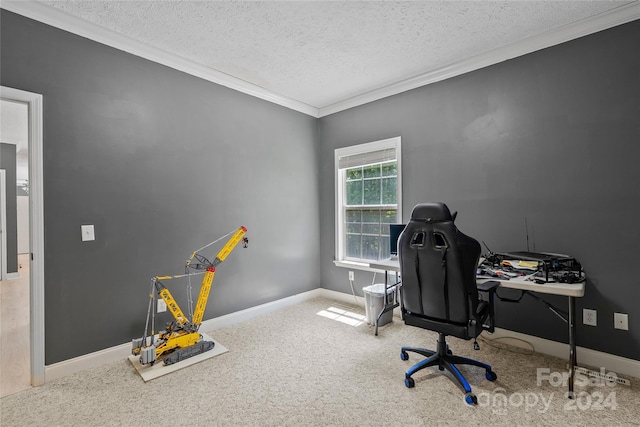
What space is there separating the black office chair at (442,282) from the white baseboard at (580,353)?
31.0 inches

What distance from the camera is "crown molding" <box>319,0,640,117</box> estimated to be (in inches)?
88.7

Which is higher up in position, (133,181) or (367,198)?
(133,181)

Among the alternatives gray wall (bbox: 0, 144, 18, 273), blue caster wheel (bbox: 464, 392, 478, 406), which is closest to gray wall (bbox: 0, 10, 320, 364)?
blue caster wheel (bbox: 464, 392, 478, 406)

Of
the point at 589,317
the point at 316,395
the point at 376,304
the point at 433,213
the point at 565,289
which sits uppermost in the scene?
the point at 433,213

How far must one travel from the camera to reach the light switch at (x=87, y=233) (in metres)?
2.39

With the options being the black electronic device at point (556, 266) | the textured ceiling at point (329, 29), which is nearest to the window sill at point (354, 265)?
the black electronic device at point (556, 266)

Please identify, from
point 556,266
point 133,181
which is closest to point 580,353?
point 556,266

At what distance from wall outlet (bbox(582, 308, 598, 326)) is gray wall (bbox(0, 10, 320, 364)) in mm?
3061

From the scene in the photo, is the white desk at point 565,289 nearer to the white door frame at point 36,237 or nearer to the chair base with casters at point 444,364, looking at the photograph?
the chair base with casters at point 444,364

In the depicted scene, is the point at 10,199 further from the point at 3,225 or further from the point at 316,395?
the point at 316,395

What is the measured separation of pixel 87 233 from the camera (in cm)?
240

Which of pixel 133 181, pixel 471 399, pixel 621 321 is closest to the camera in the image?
pixel 471 399

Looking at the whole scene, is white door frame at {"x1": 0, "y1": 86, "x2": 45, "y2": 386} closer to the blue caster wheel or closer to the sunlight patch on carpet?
the sunlight patch on carpet

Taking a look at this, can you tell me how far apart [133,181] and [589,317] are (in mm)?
4078
